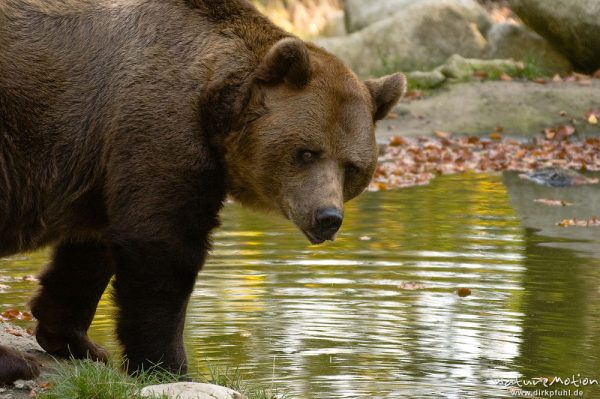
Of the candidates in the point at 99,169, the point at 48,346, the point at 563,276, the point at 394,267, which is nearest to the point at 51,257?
the point at 48,346

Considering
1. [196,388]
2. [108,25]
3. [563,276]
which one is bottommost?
[563,276]

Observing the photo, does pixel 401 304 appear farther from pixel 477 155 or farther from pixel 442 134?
pixel 442 134

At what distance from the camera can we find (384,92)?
642 centimetres

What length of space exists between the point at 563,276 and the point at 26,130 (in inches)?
198

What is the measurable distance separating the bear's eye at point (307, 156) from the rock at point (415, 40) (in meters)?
16.2

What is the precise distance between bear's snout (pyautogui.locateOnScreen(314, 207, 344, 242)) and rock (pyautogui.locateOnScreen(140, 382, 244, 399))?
3.13 ft

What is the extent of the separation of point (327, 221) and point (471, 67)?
15846 mm

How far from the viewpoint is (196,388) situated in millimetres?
5320

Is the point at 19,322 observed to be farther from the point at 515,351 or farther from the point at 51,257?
the point at 515,351

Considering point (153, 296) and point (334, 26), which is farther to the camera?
point (334, 26)

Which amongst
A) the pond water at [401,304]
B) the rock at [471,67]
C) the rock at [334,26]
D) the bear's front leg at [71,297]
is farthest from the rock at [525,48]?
the bear's front leg at [71,297]

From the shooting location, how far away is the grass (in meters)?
A: 5.34

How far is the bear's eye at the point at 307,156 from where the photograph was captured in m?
5.92

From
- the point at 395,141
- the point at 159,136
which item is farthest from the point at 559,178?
the point at 159,136
